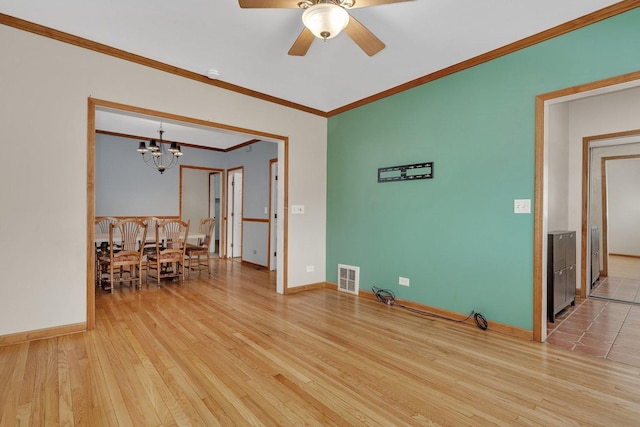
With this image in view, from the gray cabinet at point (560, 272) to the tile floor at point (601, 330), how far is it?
14cm

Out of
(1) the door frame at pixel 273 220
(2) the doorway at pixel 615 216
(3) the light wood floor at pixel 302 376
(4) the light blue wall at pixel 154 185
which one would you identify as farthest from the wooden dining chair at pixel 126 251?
(2) the doorway at pixel 615 216

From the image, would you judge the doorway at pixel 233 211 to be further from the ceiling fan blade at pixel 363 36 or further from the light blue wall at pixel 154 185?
the ceiling fan blade at pixel 363 36

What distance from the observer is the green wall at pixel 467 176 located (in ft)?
8.73

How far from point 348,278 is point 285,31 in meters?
3.19

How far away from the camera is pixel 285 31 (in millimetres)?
2727

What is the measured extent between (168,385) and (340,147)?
369 centimetres

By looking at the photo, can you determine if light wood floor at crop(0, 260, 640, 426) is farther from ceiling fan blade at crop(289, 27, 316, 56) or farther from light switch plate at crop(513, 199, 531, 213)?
ceiling fan blade at crop(289, 27, 316, 56)

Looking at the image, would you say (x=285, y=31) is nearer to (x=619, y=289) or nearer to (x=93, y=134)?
(x=93, y=134)

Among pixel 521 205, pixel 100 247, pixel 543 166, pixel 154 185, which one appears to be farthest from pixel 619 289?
pixel 154 185

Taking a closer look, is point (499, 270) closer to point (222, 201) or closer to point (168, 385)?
point (168, 385)

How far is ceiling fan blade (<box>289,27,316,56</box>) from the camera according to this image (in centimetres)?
235

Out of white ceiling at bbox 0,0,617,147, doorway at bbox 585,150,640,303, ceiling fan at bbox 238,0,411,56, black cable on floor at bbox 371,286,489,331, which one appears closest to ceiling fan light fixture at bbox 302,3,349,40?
ceiling fan at bbox 238,0,411,56

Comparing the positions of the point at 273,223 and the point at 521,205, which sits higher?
the point at 521,205

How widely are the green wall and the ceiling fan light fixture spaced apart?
1879 mm
